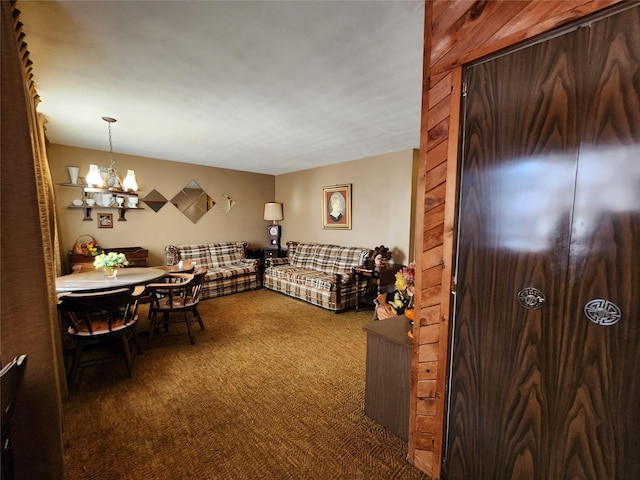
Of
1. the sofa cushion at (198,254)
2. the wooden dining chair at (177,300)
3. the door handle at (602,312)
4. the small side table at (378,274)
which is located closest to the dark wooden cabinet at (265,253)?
the sofa cushion at (198,254)

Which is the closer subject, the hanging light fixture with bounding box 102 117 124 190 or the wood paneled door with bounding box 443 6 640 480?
the wood paneled door with bounding box 443 6 640 480

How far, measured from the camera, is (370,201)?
16.3 feet

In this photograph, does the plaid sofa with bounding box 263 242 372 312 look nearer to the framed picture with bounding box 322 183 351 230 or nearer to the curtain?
the framed picture with bounding box 322 183 351 230

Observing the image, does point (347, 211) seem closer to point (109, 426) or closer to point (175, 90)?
point (175, 90)

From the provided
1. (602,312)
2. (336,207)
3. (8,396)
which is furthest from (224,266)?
(602,312)

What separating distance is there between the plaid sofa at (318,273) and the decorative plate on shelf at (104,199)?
2872mm

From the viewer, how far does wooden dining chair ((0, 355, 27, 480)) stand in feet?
3.03

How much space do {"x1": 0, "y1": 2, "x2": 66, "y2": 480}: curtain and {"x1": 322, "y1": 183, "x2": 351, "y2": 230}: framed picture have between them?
4.43 meters

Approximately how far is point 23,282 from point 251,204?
5.35 meters

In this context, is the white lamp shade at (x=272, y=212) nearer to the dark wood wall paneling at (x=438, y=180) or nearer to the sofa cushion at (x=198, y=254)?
the sofa cushion at (x=198, y=254)

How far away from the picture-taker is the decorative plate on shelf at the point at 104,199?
445cm

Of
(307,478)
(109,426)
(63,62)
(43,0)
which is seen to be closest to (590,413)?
(307,478)

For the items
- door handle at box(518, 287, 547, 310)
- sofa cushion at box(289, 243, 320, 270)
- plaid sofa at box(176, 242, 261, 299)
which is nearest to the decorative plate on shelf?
plaid sofa at box(176, 242, 261, 299)

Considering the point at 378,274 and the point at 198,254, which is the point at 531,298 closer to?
the point at 378,274
